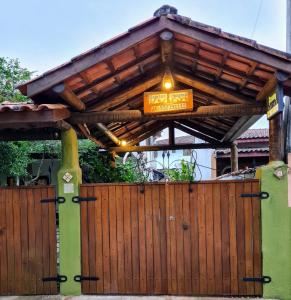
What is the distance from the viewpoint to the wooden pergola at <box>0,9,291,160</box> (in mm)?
4477

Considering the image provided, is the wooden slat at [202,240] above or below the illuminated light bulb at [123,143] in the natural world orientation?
below

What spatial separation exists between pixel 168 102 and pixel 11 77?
7.60 m

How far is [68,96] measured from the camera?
497 centimetres

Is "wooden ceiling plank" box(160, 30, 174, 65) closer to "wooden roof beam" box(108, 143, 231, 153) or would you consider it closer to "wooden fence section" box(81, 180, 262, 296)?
"wooden fence section" box(81, 180, 262, 296)

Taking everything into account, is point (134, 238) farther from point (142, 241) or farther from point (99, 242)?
point (99, 242)

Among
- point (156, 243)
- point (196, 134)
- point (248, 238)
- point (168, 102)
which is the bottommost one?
point (156, 243)

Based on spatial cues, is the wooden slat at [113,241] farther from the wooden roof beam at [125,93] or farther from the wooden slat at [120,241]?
the wooden roof beam at [125,93]

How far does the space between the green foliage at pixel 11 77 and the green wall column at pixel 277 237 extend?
8357 mm

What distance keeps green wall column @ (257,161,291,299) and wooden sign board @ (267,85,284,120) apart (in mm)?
780

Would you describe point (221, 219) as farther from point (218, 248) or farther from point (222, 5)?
point (222, 5)

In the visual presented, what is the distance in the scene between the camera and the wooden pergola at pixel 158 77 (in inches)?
176

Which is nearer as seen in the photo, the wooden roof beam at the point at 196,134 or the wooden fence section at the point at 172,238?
the wooden fence section at the point at 172,238

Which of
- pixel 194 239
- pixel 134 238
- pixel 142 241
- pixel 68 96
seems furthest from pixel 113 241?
pixel 68 96

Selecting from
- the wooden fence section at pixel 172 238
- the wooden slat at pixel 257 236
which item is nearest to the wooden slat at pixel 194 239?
the wooden fence section at pixel 172 238
